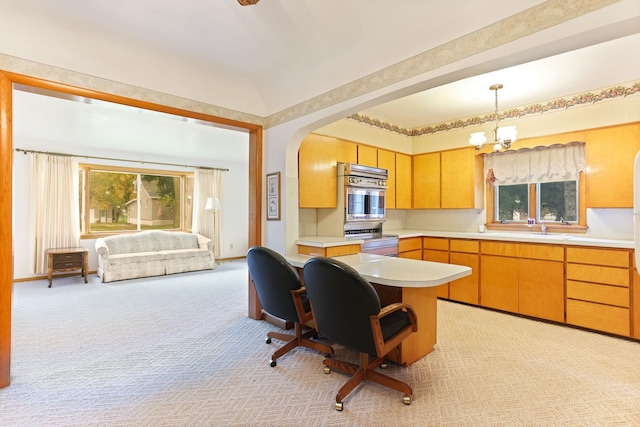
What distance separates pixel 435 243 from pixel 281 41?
3.38 meters

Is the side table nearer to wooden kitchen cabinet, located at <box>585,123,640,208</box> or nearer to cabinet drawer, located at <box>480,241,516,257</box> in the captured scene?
cabinet drawer, located at <box>480,241,516,257</box>

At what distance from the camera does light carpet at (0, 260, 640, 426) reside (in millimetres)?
1864

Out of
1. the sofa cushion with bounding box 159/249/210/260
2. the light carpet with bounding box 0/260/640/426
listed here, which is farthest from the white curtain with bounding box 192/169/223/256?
the light carpet with bounding box 0/260/640/426

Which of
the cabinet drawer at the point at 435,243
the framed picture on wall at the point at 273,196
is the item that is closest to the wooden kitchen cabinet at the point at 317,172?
the framed picture on wall at the point at 273,196

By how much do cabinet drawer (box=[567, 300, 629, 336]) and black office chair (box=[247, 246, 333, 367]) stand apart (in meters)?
2.71

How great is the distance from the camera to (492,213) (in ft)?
15.2

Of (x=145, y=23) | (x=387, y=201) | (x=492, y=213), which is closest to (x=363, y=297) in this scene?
(x=145, y=23)

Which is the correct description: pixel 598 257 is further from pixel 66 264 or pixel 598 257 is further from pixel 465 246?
pixel 66 264

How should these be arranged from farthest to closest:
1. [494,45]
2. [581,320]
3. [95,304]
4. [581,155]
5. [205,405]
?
[95,304] < [581,155] < [581,320] < [205,405] < [494,45]

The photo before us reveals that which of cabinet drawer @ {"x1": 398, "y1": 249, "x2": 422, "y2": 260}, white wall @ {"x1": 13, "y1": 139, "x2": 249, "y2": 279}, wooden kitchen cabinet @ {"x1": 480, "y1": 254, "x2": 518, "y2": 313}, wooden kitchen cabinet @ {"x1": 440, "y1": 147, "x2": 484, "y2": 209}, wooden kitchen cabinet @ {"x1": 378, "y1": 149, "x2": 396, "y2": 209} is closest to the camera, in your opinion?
wooden kitchen cabinet @ {"x1": 480, "y1": 254, "x2": 518, "y2": 313}

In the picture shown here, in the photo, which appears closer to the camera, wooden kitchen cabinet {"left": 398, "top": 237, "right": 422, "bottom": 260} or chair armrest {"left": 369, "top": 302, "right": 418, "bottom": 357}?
chair armrest {"left": 369, "top": 302, "right": 418, "bottom": 357}

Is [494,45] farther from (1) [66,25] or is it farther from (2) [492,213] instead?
(2) [492,213]

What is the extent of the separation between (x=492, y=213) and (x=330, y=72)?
3.40 metres

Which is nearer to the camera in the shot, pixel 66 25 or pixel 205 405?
pixel 205 405
